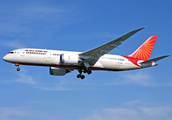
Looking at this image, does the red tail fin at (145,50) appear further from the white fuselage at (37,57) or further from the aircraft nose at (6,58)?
the aircraft nose at (6,58)

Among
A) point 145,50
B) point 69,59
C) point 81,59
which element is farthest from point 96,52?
point 145,50

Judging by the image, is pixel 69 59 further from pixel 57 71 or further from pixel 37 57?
pixel 57 71

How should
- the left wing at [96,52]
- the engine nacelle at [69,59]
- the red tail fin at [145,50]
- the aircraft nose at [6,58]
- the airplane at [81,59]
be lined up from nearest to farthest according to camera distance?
the left wing at [96,52] → the engine nacelle at [69,59] → the airplane at [81,59] → the aircraft nose at [6,58] → the red tail fin at [145,50]

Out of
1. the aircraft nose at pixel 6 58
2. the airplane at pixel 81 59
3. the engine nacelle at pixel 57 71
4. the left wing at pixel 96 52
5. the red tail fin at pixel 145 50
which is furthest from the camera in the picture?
the red tail fin at pixel 145 50

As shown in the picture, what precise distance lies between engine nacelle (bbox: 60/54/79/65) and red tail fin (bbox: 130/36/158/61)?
11167 mm

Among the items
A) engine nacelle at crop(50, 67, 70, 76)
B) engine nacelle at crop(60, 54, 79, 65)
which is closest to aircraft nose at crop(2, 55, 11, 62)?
engine nacelle at crop(60, 54, 79, 65)

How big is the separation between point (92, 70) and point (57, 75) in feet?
21.6

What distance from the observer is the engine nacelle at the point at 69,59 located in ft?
138

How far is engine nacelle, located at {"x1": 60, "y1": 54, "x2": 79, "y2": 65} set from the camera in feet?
138

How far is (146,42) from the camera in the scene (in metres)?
51.4

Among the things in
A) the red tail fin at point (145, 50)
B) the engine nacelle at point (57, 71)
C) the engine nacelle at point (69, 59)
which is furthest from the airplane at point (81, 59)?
the engine nacelle at point (57, 71)

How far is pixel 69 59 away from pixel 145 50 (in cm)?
1511

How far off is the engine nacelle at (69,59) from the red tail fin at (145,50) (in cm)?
1117

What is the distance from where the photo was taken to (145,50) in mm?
50438
